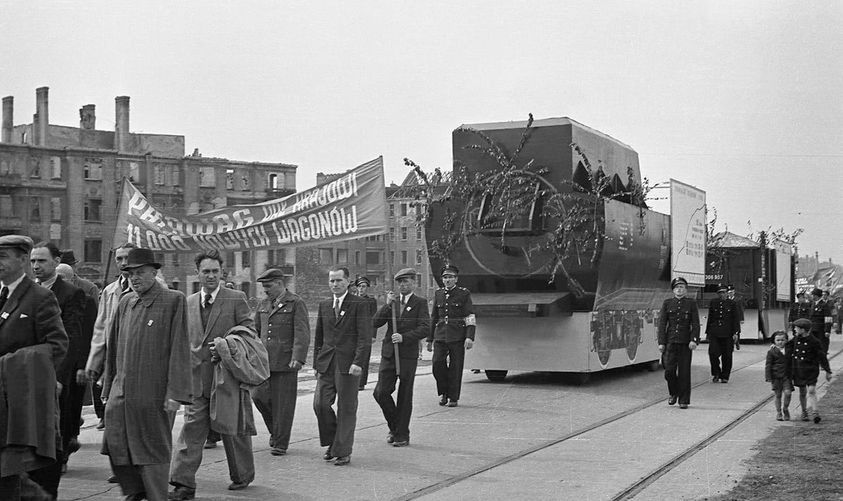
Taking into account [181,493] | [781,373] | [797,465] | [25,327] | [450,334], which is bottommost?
[797,465]

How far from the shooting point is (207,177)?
85.4 meters

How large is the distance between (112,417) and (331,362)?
3466 mm

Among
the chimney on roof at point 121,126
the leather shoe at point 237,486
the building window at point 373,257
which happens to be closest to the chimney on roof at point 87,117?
the chimney on roof at point 121,126

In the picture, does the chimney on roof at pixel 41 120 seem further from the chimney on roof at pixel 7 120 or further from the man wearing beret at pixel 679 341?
the man wearing beret at pixel 679 341

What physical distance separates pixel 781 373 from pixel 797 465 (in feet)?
13.5

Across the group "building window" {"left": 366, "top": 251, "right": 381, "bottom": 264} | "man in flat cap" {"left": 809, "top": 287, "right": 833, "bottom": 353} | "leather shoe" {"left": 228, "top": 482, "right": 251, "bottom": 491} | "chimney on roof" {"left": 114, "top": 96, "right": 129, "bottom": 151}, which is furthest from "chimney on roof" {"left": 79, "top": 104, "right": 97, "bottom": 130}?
"leather shoe" {"left": 228, "top": 482, "right": 251, "bottom": 491}

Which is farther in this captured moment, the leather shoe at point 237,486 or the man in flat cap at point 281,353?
the man in flat cap at point 281,353

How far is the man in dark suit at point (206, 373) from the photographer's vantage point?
28.2 ft

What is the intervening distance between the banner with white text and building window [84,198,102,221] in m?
70.9

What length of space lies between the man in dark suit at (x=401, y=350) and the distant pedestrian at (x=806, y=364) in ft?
16.8

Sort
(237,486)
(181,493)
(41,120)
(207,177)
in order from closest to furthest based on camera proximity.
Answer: (181,493)
(237,486)
(41,120)
(207,177)

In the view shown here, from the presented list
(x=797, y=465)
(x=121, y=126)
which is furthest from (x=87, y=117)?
(x=797, y=465)

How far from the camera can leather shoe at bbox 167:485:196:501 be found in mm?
8430

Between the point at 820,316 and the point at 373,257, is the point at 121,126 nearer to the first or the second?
the point at 373,257
